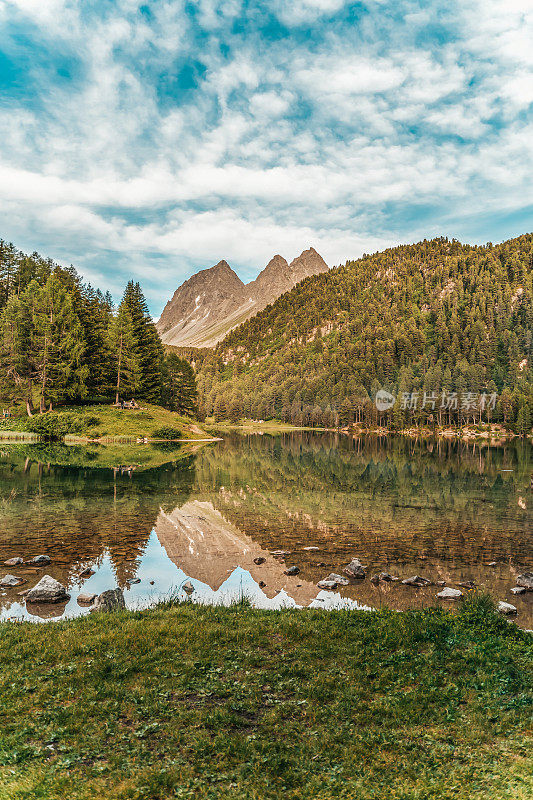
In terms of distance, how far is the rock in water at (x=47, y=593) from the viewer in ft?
48.3

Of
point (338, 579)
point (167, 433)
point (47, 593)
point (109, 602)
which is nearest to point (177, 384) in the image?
point (167, 433)

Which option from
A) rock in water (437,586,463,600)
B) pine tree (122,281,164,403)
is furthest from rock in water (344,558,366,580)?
pine tree (122,281,164,403)

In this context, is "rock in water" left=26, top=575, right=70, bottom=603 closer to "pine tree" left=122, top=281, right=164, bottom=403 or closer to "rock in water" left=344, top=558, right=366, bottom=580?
"rock in water" left=344, top=558, right=366, bottom=580

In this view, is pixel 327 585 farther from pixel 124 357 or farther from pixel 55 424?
pixel 124 357

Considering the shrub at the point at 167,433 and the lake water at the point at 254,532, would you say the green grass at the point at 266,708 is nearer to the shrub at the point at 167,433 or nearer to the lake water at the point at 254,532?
the lake water at the point at 254,532

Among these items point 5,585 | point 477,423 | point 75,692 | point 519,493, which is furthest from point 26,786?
point 477,423

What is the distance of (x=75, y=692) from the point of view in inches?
343

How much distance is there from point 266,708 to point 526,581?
13.7 metres

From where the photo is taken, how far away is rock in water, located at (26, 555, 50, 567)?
1827 centimetres

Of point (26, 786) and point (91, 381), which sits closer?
point (26, 786)

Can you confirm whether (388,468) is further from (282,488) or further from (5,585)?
(5,585)

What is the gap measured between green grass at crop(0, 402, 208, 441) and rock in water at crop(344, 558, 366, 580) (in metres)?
63.3

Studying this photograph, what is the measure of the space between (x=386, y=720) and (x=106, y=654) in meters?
5.99

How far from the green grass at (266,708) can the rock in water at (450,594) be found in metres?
3.90
